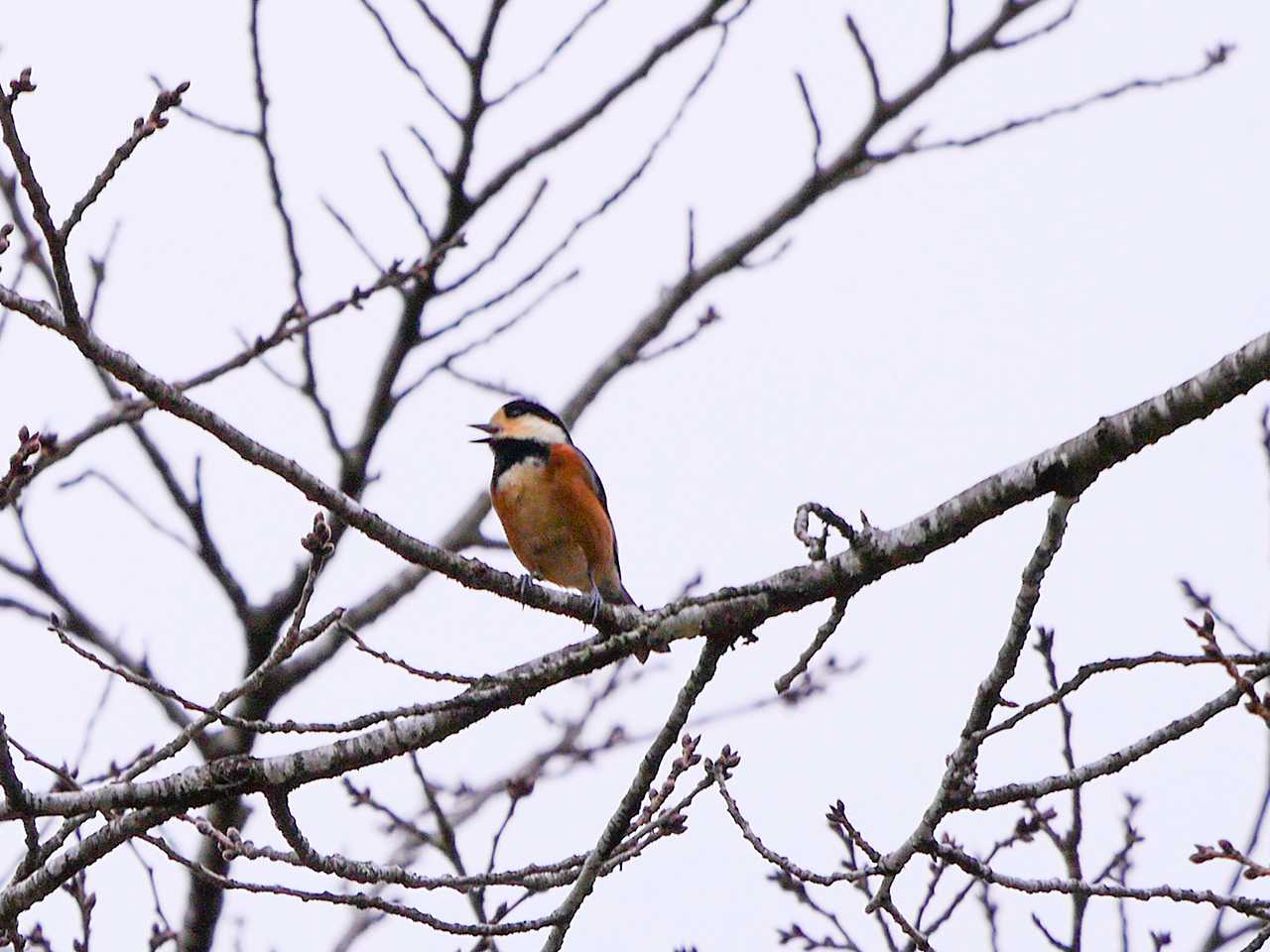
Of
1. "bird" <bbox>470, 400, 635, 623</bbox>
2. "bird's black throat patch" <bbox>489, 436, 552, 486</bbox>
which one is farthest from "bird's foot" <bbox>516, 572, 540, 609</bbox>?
"bird's black throat patch" <bbox>489, 436, 552, 486</bbox>

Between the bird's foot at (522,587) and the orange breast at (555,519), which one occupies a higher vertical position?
the orange breast at (555,519)

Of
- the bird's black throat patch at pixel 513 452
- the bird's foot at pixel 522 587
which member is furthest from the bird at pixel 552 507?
the bird's foot at pixel 522 587

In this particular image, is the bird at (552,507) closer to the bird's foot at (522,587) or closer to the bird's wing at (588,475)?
the bird's wing at (588,475)

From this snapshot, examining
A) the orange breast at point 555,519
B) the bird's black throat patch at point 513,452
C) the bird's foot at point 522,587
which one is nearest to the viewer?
the bird's foot at point 522,587

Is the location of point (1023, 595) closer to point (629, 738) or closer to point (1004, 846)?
point (1004, 846)

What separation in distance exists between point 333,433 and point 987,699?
3.39 m

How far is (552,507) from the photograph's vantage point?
6.89 m

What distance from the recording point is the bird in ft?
22.6

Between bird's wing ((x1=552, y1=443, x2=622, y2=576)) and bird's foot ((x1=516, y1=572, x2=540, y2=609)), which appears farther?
bird's wing ((x1=552, y1=443, x2=622, y2=576))

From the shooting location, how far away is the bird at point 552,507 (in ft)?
22.6

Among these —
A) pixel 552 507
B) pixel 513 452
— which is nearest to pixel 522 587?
pixel 552 507

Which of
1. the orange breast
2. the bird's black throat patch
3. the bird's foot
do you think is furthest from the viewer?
the bird's black throat patch

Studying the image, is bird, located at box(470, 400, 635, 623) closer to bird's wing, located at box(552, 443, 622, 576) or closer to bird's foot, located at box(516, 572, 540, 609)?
bird's wing, located at box(552, 443, 622, 576)

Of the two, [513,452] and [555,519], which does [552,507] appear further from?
[513,452]
